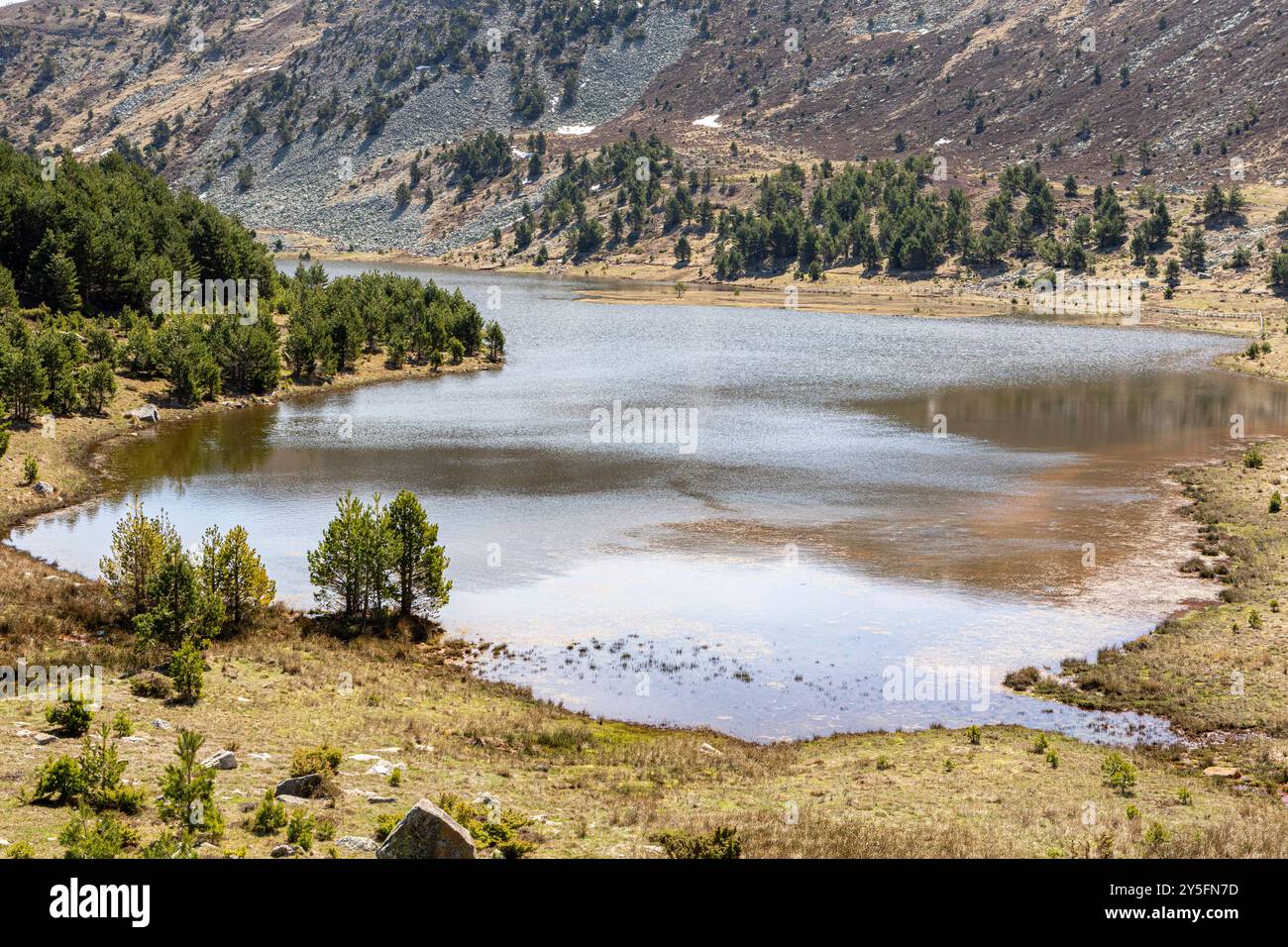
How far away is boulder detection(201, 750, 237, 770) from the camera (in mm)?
23328

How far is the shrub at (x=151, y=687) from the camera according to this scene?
28.7m

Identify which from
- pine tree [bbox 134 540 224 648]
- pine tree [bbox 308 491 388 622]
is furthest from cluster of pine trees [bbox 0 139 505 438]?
pine tree [bbox 134 540 224 648]

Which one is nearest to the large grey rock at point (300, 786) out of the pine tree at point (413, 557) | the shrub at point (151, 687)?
the shrub at point (151, 687)

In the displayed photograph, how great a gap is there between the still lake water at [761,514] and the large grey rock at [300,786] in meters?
11.4

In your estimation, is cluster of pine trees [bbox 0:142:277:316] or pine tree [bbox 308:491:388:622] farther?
cluster of pine trees [bbox 0:142:277:316]

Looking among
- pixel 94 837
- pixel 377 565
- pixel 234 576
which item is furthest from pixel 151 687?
pixel 94 837

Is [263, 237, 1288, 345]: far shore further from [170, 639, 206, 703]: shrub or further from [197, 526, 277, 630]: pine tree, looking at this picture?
[170, 639, 206, 703]: shrub

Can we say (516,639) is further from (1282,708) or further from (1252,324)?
(1252,324)

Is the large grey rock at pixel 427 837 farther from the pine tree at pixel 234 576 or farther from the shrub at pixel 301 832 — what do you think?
the pine tree at pixel 234 576

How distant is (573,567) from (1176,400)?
2441 inches

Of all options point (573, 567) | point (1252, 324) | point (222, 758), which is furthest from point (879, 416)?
point (1252, 324)

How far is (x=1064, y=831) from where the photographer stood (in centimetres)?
2234

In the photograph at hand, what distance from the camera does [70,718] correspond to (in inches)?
966

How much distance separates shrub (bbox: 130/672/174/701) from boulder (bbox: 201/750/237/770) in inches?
234
